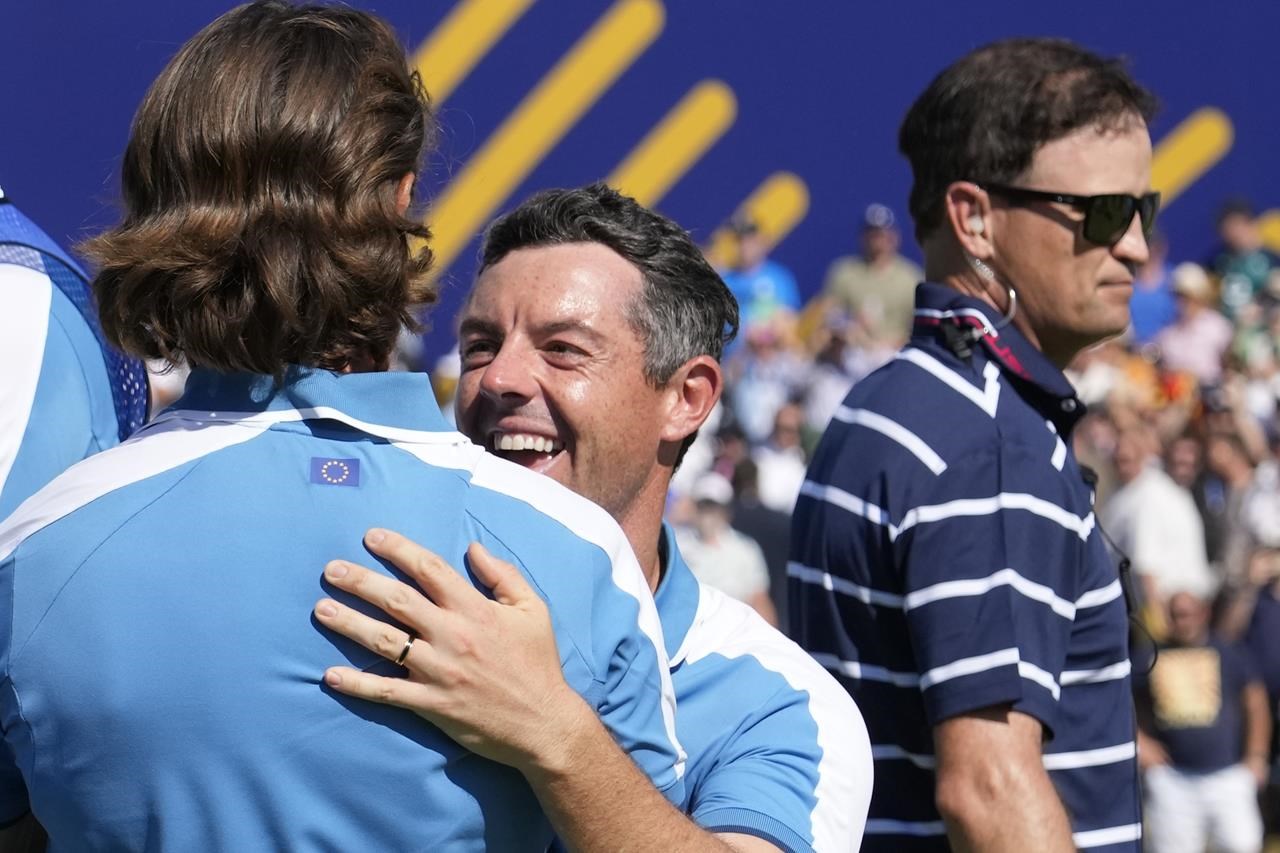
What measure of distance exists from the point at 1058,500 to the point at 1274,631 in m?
5.57

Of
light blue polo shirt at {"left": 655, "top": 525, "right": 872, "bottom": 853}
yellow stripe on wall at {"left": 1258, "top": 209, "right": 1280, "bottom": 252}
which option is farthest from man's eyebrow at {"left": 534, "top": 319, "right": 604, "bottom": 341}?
yellow stripe on wall at {"left": 1258, "top": 209, "right": 1280, "bottom": 252}

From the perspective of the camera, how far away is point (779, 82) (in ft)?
43.5

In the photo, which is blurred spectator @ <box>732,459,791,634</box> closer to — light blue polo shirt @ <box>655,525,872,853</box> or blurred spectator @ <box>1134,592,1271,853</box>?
blurred spectator @ <box>1134,592,1271,853</box>

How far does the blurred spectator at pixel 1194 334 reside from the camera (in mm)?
11594

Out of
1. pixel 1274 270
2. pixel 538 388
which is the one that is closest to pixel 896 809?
pixel 538 388

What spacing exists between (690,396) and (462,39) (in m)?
10.5

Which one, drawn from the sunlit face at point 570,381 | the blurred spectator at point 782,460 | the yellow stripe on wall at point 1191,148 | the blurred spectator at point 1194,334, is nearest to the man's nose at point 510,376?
the sunlit face at point 570,381

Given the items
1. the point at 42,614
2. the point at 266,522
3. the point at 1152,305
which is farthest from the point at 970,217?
the point at 1152,305

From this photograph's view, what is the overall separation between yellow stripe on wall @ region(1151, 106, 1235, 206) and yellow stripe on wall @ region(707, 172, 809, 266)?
3241 millimetres

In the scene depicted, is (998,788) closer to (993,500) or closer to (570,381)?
(993,500)

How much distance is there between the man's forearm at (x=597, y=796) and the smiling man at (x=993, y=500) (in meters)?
0.96

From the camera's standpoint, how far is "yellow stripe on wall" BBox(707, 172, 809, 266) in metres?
13.0

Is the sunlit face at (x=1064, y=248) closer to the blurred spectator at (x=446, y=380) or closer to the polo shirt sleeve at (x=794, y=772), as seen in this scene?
the polo shirt sleeve at (x=794, y=772)

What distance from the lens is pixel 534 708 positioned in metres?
1.49
